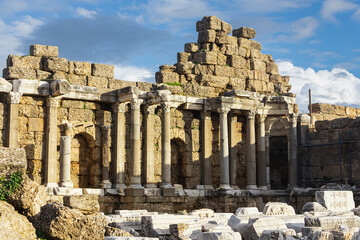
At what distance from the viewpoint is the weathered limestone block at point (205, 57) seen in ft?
90.0

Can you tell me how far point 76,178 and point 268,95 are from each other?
948 cm

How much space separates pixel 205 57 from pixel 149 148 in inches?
201

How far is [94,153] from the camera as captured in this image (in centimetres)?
2409

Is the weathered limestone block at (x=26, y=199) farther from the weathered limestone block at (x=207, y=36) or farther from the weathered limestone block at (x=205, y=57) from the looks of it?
the weathered limestone block at (x=207, y=36)

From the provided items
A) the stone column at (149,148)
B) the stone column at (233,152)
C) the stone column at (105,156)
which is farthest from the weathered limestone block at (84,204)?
the stone column at (233,152)

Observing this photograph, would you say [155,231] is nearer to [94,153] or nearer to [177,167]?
[94,153]

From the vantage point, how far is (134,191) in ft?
76.6

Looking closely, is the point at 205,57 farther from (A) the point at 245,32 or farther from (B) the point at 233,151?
(B) the point at 233,151

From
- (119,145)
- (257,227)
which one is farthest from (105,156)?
(257,227)

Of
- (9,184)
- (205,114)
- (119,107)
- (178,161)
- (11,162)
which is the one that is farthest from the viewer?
(178,161)

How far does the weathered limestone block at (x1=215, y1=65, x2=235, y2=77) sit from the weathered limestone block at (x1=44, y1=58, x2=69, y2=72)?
6.97m

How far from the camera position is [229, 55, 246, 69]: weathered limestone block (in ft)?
92.8

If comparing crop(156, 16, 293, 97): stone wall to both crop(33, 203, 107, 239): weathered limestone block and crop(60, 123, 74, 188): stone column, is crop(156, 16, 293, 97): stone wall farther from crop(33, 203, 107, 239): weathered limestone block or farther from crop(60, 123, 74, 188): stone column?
crop(33, 203, 107, 239): weathered limestone block

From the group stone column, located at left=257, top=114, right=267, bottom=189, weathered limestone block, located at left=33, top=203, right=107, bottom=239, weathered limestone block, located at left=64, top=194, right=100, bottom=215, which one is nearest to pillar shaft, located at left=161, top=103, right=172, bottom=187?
stone column, located at left=257, top=114, right=267, bottom=189
